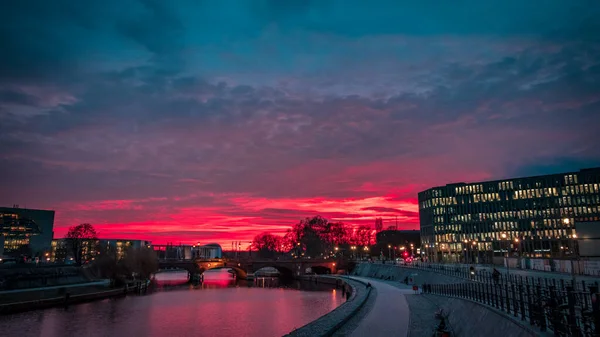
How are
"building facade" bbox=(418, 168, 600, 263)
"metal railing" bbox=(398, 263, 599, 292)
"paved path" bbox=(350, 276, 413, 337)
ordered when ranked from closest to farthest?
"metal railing" bbox=(398, 263, 599, 292)
"paved path" bbox=(350, 276, 413, 337)
"building facade" bbox=(418, 168, 600, 263)

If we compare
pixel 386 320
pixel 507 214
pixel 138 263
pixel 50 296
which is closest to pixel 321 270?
pixel 138 263

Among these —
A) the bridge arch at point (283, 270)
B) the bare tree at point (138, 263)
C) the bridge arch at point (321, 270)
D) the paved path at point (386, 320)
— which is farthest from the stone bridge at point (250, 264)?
the paved path at point (386, 320)

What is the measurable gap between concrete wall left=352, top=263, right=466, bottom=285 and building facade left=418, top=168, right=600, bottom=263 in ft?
137

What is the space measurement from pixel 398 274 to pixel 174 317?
4999 cm

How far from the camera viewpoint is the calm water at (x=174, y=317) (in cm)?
4884

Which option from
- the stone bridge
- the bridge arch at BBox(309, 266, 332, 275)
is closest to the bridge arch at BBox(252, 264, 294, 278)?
the stone bridge

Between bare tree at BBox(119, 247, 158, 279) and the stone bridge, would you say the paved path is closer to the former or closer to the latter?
bare tree at BBox(119, 247, 158, 279)

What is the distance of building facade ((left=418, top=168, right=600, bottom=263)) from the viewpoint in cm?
14575

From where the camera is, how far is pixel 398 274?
90625mm

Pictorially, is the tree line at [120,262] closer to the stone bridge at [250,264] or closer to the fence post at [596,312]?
Result: the stone bridge at [250,264]

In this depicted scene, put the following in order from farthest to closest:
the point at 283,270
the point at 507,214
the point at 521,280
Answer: the point at 507,214, the point at 283,270, the point at 521,280

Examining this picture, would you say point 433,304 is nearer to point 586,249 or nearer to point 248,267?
point 586,249

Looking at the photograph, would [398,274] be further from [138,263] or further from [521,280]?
[521,280]

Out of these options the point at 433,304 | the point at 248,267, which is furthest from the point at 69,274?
the point at 433,304
